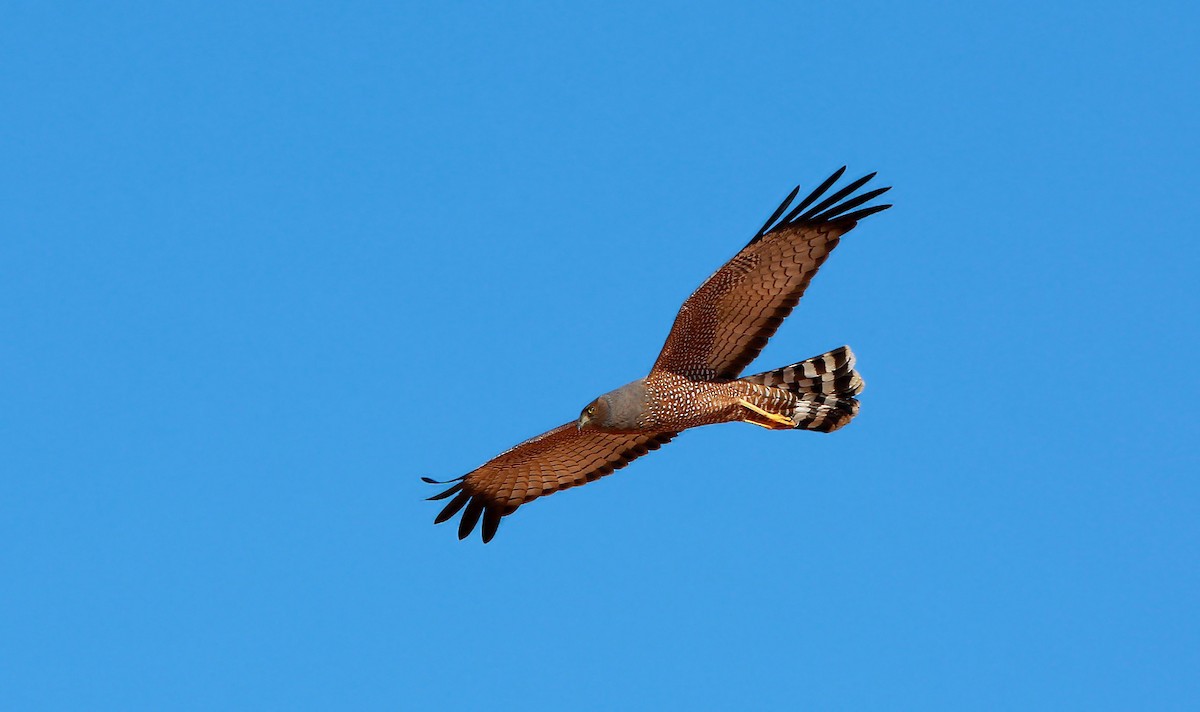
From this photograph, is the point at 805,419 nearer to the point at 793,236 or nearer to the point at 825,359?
the point at 825,359

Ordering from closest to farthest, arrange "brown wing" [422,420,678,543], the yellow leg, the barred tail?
the yellow leg
the barred tail
"brown wing" [422,420,678,543]

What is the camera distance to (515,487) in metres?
18.0

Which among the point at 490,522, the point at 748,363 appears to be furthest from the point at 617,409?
the point at 490,522

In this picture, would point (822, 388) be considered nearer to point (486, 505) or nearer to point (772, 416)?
point (772, 416)

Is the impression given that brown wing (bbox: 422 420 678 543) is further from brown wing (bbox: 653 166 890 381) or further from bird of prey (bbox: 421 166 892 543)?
brown wing (bbox: 653 166 890 381)

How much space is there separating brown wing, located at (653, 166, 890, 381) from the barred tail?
65 cm

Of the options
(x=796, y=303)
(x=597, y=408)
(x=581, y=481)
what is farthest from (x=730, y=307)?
(x=581, y=481)

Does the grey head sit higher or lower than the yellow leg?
higher

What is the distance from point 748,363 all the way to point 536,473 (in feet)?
9.37

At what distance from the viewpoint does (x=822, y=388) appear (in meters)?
17.0

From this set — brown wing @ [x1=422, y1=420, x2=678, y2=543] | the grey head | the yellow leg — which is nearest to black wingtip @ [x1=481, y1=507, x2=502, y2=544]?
brown wing @ [x1=422, y1=420, x2=678, y2=543]

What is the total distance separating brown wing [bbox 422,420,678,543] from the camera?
17.6 meters

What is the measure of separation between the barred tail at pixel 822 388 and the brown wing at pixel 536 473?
1.39m

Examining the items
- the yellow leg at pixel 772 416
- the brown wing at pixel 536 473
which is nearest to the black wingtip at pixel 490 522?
the brown wing at pixel 536 473
